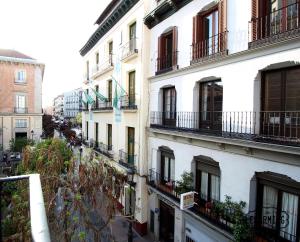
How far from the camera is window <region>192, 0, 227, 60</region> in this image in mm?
10562

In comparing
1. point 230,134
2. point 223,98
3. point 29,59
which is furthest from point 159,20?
point 29,59

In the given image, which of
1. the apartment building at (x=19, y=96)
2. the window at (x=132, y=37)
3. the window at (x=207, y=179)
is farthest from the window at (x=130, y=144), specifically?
the apartment building at (x=19, y=96)

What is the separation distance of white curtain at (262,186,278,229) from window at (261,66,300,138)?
6.05 ft

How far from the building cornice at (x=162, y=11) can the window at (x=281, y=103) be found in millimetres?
5938

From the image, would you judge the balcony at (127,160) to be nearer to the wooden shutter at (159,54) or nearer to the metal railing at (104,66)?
the wooden shutter at (159,54)

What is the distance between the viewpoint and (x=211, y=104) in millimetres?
11867

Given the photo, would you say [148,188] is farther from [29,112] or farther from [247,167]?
[29,112]

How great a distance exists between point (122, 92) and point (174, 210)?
8.64 m

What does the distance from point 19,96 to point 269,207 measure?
130 feet

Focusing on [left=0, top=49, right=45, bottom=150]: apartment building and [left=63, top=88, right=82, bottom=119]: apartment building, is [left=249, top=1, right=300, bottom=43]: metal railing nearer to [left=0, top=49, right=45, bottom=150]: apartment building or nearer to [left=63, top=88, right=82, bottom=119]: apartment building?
[left=0, top=49, right=45, bottom=150]: apartment building

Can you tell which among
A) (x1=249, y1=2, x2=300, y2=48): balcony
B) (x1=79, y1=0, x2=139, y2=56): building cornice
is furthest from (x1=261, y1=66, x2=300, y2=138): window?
(x1=79, y1=0, x2=139, y2=56): building cornice

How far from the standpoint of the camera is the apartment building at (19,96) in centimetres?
3947

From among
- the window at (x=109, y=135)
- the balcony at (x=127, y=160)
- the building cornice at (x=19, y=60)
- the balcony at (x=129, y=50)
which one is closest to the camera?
the balcony at (x=129, y=50)

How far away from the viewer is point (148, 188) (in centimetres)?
1638
